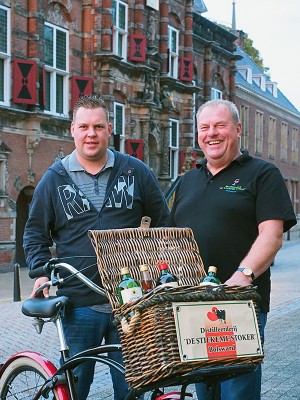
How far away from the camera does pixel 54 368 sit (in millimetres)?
4121

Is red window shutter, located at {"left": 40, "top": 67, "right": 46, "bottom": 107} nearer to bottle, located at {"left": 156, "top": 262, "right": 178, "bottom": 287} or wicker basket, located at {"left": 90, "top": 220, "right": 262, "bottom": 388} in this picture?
wicker basket, located at {"left": 90, "top": 220, "right": 262, "bottom": 388}

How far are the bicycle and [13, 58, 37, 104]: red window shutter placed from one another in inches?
654

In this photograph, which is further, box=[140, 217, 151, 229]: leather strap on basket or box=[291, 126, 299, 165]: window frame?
box=[291, 126, 299, 165]: window frame

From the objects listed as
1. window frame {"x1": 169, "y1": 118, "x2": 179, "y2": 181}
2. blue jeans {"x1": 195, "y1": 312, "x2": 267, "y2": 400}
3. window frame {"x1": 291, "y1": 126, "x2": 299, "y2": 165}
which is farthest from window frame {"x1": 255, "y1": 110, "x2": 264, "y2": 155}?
blue jeans {"x1": 195, "y1": 312, "x2": 267, "y2": 400}

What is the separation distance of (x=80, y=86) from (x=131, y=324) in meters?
20.8

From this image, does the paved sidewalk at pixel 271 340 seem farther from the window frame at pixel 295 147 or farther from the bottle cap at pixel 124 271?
the window frame at pixel 295 147

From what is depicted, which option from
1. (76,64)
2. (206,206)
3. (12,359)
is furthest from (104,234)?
(76,64)

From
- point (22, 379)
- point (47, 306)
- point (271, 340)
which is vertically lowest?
point (271, 340)

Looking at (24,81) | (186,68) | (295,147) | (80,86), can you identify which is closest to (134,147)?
(80,86)

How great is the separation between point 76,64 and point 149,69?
3.89m

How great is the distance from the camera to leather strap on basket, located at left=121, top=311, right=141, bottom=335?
3.08 metres

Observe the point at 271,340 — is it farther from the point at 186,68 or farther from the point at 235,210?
the point at 186,68

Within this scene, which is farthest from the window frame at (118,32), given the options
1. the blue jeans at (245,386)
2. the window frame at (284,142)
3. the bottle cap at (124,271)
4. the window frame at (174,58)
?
the window frame at (284,142)

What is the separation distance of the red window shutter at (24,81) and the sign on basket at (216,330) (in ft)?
58.8
